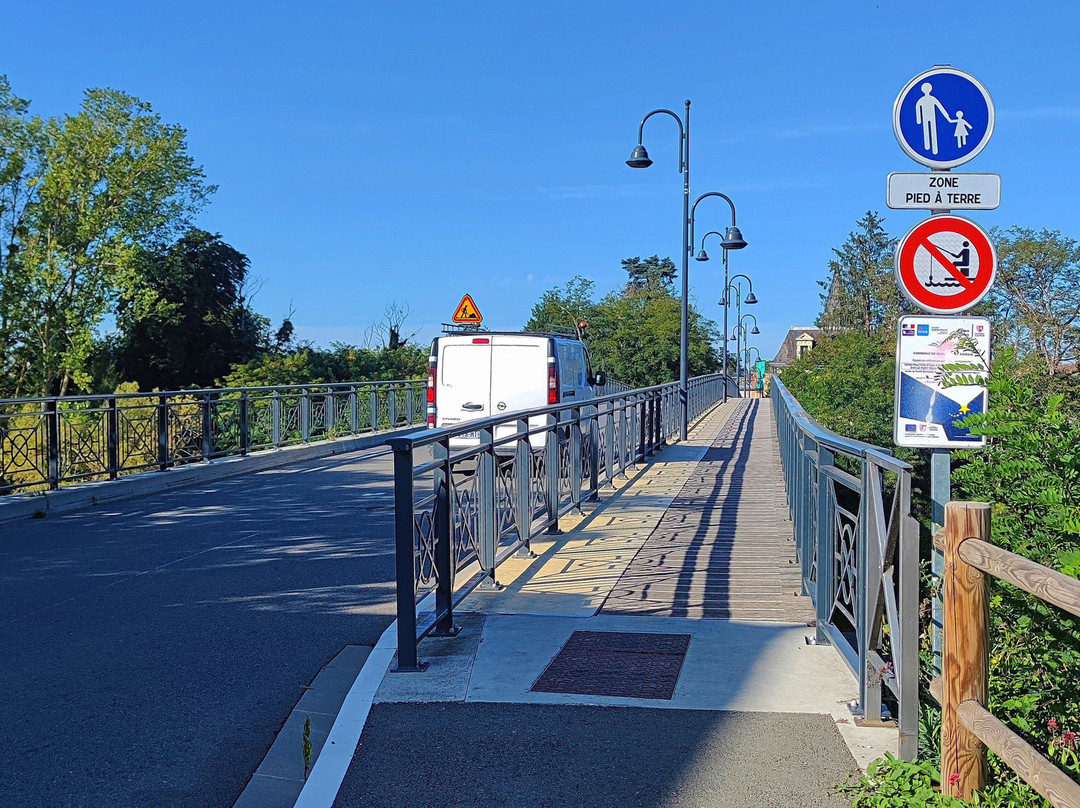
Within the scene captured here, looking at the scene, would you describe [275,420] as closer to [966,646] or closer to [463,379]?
[463,379]

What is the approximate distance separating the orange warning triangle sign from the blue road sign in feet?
49.7

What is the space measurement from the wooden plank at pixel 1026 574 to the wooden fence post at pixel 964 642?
6 centimetres

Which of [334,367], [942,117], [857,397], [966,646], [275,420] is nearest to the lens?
[966,646]

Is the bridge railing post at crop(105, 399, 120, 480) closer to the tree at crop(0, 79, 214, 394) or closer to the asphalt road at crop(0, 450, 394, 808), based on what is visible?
the asphalt road at crop(0, 450, 394, 808)

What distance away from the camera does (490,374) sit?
1465 cm

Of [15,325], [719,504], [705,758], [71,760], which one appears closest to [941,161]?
[705,758]

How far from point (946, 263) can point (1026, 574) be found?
107 inches

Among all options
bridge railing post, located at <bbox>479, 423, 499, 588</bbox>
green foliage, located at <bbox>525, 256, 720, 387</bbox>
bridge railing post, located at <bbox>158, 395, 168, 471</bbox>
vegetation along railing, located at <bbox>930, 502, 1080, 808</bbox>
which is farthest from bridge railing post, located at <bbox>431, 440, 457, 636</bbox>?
green foliage, located at <bbox>525, 256, 720, 387</bbox>

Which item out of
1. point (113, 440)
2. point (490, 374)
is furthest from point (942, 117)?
point (113, 440)

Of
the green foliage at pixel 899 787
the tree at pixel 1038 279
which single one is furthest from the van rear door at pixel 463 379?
the tree at pixel 1038 279

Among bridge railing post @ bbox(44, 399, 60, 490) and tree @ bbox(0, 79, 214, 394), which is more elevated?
tree @ bbox(0, 79, 214, 394)

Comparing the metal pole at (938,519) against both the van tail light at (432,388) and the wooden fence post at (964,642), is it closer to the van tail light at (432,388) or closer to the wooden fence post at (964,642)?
the wooden fence post at (964,642)

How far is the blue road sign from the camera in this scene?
5355mm

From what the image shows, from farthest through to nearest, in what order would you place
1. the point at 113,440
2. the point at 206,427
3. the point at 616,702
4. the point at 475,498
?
1. the point at 206,427
2. the point at 113,440
3. the point at 475,498
4. the point at 616,702
